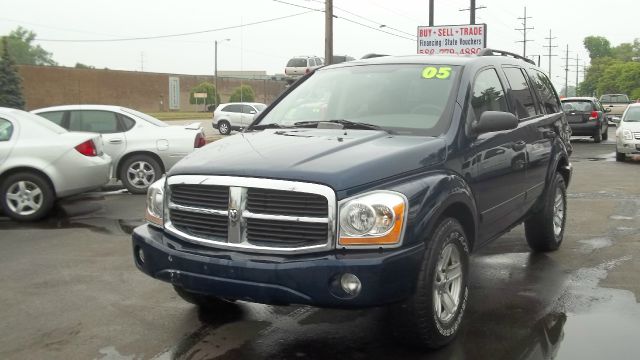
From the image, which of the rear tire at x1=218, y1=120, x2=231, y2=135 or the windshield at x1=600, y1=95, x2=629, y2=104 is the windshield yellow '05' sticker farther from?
the windshield at x1=600, y1=95, x2=629, y2=104

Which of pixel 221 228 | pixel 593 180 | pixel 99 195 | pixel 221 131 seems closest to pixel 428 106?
pixel 221 228

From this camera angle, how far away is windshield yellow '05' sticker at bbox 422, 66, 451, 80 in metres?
4.72

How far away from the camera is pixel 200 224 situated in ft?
12.3

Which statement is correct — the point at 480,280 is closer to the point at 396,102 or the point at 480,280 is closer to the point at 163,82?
the point at 396,102

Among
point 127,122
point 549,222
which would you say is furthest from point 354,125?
point 127,122

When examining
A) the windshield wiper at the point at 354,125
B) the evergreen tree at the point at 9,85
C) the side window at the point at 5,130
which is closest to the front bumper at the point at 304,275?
the windshield wiper at the point at 354,125

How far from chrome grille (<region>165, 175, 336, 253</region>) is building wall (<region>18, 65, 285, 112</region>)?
2467 inches

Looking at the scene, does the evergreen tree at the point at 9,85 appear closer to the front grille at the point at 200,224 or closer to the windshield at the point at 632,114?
the windshield at the point at 632,114

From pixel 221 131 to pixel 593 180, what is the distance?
2326 centimetres

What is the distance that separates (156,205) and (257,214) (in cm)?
90

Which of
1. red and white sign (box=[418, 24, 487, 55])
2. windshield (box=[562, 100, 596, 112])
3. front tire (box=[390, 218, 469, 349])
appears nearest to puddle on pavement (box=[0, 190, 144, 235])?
front tire (box=[390, 218, 469, 349])

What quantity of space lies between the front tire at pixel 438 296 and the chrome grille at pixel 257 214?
618 millimetres

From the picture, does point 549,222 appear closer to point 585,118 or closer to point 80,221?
point 80,221

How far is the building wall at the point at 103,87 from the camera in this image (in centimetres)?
6272
